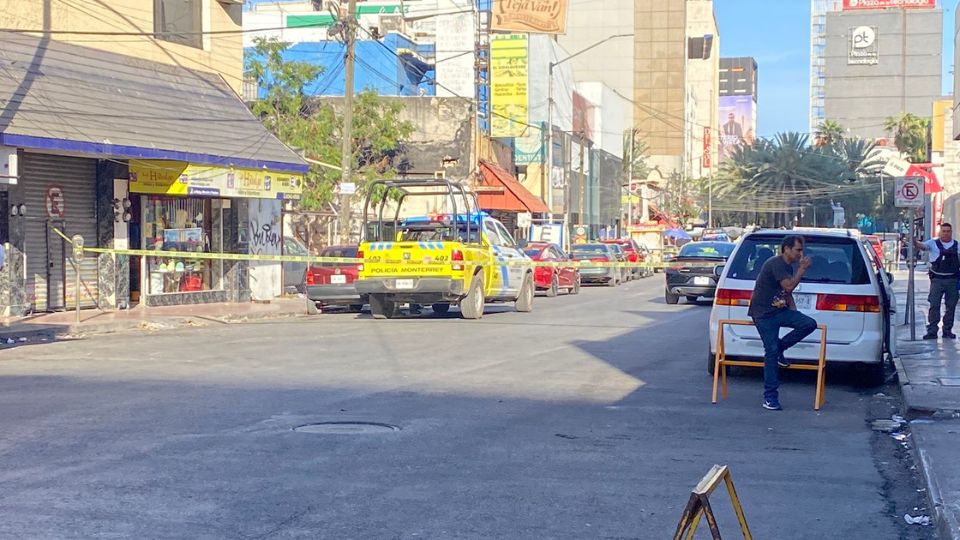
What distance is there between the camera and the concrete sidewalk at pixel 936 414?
7.08 meters

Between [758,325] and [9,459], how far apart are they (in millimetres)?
6887

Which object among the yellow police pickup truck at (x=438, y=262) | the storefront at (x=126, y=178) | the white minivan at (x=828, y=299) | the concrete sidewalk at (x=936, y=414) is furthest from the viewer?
the yellow police pickup truck at (x=438, y=262)

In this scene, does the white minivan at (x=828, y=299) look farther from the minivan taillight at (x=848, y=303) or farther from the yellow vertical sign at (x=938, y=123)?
the yellow vertical sign at (x=938, y=123)

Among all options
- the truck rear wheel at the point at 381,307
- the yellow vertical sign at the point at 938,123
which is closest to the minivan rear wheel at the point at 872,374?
the truck rear wheel at the point at 381,307

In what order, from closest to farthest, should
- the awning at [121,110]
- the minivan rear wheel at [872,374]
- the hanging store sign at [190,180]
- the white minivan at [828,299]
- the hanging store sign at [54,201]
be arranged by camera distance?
the white minivan at [828,299] → the minivan rear wheel at [872,374] → the awning at [121,110] → the hanging store sign at [54,201] → the hanging store sign at [190,180]

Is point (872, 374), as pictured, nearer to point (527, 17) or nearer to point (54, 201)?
point (54, 201)

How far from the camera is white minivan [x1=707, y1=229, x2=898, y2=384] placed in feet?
41.8

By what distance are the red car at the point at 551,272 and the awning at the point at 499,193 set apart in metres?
12.0

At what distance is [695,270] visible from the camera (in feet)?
91.2

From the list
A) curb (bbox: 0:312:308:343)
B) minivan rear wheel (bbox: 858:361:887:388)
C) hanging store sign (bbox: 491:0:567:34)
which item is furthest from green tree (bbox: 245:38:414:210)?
minivan rear wheel (bbox: 858:361:887:388)

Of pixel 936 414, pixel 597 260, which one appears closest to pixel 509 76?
pixel 597 260

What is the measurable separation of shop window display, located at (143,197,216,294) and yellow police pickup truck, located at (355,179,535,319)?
5423 mm

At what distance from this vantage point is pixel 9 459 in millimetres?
8219

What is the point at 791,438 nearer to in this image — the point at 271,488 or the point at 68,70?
the point at 271,488
